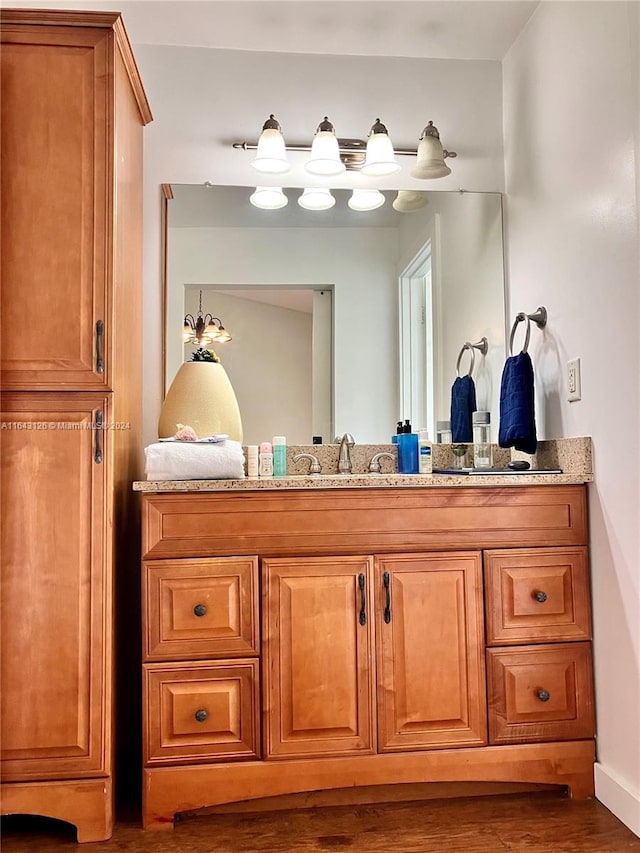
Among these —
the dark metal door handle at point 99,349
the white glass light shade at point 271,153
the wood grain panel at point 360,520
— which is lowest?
the wood grain panel at point 360,520

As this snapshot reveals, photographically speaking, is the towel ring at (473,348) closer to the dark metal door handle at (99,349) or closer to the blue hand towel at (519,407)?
the blue hand towel at (519,407)

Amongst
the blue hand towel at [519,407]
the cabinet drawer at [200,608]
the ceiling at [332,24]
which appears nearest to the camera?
the cabinet drawer at [200,608]

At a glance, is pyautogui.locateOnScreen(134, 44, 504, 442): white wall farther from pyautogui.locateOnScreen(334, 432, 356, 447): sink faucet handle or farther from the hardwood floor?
the hardwood floor

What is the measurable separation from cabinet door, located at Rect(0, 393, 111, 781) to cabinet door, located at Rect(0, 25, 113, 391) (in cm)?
13

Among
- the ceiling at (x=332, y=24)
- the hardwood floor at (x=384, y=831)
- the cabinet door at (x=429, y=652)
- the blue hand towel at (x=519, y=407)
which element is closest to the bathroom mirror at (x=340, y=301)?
the blue hand towel at (x=519, y=407)

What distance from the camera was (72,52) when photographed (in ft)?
5.89

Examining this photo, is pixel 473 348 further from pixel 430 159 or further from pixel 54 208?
pixel 54 208

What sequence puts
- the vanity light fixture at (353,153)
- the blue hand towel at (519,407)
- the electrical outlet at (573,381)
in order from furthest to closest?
the vanity light fixture at (353,153), the blue hand towel at (519,407), the electrical outlet at (573,381)

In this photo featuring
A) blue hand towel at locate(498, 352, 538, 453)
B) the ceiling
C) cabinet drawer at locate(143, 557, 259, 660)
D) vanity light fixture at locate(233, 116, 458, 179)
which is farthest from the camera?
vanity light fixture at locate(233, 116, 458, 179)

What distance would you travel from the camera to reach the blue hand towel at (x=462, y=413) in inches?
95.9

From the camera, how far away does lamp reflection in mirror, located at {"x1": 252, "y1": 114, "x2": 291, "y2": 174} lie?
2326mm

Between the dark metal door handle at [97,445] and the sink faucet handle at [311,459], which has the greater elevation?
the dark metal door handle at [97,445]

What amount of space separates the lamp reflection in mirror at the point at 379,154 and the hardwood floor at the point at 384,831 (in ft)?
6.69

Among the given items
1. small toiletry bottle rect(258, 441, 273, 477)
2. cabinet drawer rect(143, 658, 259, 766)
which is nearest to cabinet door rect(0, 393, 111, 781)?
cabinet drawer rect(143, 658, 259, 766)
